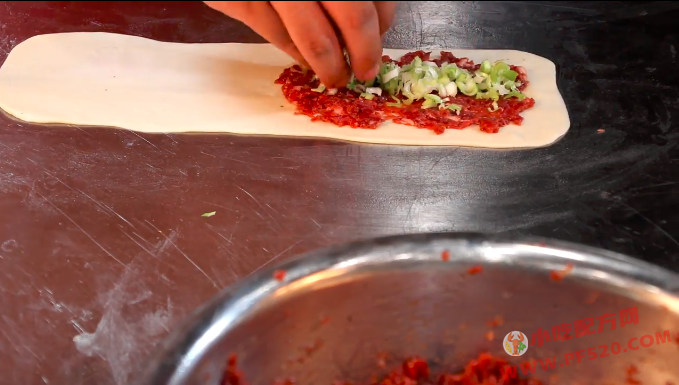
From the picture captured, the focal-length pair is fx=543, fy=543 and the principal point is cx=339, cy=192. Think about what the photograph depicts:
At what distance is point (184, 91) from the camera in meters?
1.38

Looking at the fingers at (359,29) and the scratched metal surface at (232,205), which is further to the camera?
the fingers at (359,29)

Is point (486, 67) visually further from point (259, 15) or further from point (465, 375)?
point (465, 375)

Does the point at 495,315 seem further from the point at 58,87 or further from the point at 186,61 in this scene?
the point at 58,87

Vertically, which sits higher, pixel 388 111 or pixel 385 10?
pixel 385 10

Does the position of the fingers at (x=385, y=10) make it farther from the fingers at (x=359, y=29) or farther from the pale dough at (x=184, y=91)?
the pale dough at (x=184, y=91)

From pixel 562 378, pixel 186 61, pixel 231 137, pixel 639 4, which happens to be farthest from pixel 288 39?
pixel 639 4

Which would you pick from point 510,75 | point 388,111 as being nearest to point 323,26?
point 388,111

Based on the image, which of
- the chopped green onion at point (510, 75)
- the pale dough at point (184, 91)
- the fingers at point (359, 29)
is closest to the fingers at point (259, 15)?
the fingers at point (359, 29)

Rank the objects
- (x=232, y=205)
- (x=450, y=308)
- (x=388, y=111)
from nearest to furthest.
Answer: (x=450, y=308) < (x=232, y=205) < (x=388, y=111)

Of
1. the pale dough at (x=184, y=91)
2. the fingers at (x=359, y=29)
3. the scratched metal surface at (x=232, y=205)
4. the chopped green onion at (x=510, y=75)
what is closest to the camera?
the scratched metal surface at (x=232, y=205)

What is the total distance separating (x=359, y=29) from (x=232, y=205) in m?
0.44

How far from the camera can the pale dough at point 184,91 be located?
1282 mm

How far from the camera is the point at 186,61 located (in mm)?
1498

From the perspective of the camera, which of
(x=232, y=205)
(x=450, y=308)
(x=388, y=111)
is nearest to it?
(x=450, y=308)
